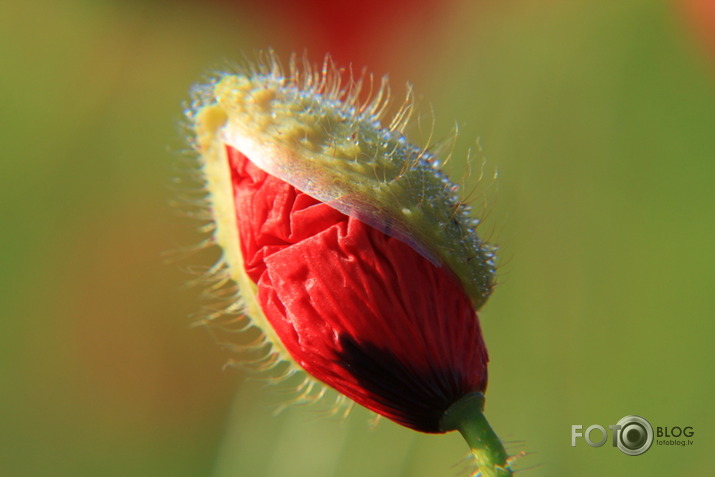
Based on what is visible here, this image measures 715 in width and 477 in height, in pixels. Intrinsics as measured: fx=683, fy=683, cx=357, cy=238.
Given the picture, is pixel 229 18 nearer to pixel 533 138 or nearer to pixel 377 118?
pixel 533 138

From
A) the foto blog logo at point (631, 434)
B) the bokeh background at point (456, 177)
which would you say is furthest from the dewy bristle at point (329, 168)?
the bokeh background at point (456, 177)

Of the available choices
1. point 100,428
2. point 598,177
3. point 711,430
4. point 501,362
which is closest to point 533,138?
point 598,177

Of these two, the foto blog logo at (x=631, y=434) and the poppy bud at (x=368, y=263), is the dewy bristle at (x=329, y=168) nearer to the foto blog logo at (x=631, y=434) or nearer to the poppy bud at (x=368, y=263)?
the poppy bud at (x=368, y=263)

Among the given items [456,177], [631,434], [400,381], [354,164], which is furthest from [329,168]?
[456,177]

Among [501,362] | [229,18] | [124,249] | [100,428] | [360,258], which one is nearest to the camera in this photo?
[360,258]

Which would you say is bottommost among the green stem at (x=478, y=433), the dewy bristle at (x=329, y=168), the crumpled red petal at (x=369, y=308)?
the green stem at (x=478, y=433)

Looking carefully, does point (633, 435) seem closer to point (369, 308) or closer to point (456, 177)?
point (369, 308)

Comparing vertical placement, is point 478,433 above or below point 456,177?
below
